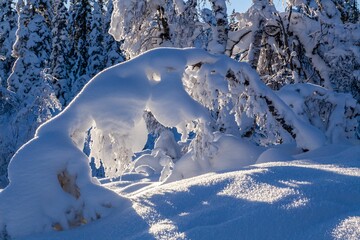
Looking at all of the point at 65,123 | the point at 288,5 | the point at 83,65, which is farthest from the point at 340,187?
the point at 83,65

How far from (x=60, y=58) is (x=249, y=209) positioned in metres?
29.2

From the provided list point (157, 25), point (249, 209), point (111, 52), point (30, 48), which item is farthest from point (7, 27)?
point (249, 209)

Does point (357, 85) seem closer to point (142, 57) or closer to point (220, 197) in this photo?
point (142, 57)

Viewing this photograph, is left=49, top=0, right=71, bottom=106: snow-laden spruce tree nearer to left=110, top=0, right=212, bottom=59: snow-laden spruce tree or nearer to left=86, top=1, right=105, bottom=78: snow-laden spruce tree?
left=86, top=1, right=105, bottom=78: snow-laden spruce tree

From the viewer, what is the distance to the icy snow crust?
4180 mm

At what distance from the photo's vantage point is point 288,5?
9.62 metres

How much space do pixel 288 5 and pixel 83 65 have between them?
92.9ft

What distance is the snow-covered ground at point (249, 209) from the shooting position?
118 inches

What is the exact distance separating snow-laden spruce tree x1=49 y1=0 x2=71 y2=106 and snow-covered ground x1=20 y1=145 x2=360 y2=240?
2690cm

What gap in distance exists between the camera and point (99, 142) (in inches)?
192

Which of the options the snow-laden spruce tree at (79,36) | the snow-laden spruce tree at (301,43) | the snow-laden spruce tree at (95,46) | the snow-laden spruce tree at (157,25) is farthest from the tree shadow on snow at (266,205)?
the snow-laden spruce tree at (95,46)

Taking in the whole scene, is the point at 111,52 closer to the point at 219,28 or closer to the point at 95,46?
the point at 95,46

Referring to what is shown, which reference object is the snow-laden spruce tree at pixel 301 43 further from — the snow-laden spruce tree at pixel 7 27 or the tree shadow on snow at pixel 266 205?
the snow-laden spruce tree at pixel 7 27

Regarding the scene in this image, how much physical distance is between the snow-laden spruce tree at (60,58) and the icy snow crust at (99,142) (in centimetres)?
2552
